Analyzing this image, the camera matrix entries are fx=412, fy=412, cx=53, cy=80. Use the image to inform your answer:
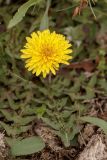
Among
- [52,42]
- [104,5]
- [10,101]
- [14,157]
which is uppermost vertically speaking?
[104,5]

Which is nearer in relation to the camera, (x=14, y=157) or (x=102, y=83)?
(x=14, y=157)

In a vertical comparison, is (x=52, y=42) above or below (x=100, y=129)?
above

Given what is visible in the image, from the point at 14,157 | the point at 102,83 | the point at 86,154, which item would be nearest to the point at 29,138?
the point at 14,157

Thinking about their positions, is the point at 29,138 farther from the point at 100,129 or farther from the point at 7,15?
the point at 7,15

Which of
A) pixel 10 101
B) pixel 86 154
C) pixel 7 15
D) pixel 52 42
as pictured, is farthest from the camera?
pixel 7 15

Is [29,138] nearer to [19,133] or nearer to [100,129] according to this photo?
[19,133]

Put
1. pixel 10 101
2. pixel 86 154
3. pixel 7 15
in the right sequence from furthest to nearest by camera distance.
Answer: pixel 7 15, pixel 10 101, pixel 86 154

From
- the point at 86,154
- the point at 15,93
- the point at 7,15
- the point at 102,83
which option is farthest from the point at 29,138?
the point at 7,15
